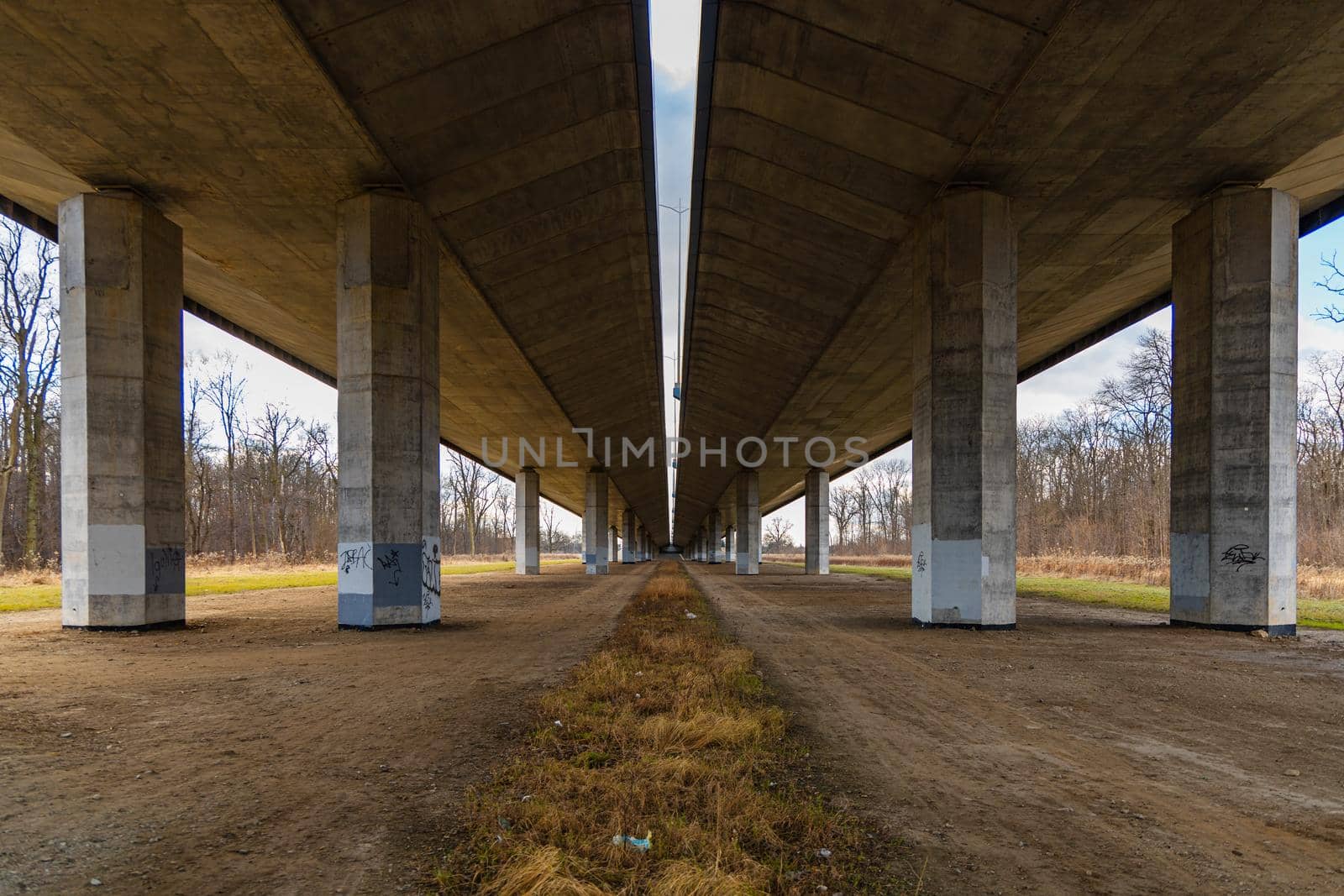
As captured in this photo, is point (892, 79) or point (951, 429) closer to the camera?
point (892, 79)

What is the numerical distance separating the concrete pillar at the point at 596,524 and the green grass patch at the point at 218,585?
52.9 feet

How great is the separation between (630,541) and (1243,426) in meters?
79.4

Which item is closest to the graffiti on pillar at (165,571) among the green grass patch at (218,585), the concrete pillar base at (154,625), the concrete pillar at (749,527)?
the concrete pillar base at (154,625)

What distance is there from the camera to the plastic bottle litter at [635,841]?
3.72 meters

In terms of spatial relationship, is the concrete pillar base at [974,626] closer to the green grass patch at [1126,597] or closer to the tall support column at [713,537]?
the green grass patch at [1126,597]

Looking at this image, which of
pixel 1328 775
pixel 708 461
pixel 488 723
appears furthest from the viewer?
pixel 708 461

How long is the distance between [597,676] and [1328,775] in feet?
21.1

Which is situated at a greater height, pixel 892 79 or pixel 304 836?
pixel 892 79

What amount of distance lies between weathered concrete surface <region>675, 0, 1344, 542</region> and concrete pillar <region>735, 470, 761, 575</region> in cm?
2632

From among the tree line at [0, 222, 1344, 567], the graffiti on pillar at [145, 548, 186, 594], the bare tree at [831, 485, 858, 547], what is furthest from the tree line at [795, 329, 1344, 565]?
the bare tree at [831, 485, 858, 547]

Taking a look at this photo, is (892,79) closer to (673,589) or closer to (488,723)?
(488,723)

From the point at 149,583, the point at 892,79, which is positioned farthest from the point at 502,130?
the point at 149,583

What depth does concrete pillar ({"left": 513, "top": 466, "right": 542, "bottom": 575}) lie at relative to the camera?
4606 cm

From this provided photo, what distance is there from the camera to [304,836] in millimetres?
4051
